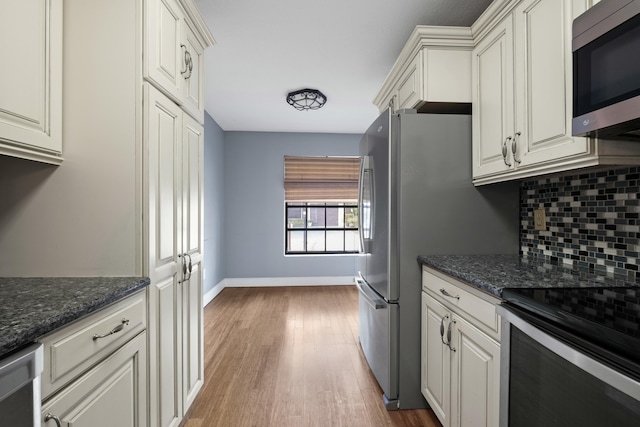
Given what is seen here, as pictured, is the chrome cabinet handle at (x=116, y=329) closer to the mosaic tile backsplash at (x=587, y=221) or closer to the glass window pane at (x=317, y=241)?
the mosaic tile backsplash at (x=587, y=221)

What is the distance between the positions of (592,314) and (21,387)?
4.56ft

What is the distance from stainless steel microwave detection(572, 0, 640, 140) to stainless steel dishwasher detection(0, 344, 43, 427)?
64.7 inches

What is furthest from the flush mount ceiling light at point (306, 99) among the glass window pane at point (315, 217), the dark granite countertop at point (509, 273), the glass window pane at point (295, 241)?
the dark granite countertop at point (509, 273)

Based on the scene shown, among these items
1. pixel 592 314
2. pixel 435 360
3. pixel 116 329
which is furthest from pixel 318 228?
pixel 592 314

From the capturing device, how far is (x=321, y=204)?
504 centimetres

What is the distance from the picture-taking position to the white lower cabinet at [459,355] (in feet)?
3.96

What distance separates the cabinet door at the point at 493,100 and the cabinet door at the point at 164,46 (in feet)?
5.31

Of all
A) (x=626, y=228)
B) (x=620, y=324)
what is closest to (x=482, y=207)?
(x=626, y=228)

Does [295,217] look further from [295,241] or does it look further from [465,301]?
[465,301]

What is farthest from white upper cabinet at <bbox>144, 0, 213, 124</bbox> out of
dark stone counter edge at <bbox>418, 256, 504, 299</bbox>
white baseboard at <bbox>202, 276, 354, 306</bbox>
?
white baseboard at <bbox>202, 276, 354, 306</bbox>

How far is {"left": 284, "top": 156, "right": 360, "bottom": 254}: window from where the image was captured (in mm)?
4883

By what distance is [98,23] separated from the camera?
1.26 metres

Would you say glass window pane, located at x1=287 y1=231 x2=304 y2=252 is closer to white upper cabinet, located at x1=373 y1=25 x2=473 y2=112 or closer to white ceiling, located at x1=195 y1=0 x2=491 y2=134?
white ceiling, located at x1=195 y1=0 x2=491 y2=134

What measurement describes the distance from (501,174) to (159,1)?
178 centimetres
